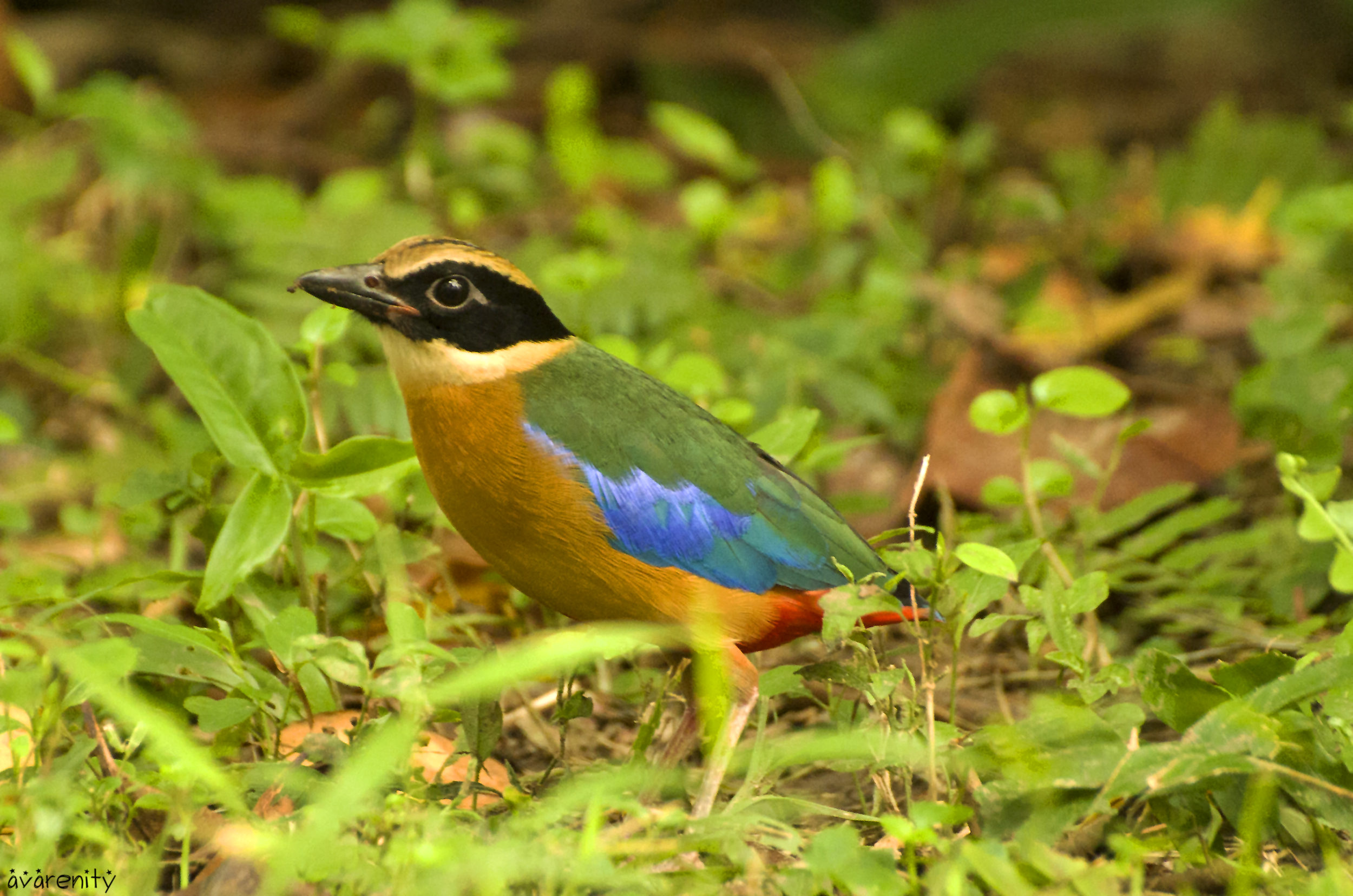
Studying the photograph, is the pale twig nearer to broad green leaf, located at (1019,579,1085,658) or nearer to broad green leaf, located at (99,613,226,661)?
broad green leaf, located at (1019,579,1085,658)

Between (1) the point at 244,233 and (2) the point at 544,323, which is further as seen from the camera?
(1) the point at 244,233

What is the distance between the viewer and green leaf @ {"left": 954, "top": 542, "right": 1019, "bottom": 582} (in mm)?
2549

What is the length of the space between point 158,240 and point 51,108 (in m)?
0.70

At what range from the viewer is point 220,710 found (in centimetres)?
270

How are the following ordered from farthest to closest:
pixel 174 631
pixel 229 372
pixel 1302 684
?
pixel 229 372 < pixel 174 631 < pixel 1302 684

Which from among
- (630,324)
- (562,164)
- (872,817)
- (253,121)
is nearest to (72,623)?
(872,817)

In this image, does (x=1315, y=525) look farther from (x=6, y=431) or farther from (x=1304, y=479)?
(x=6, y=431)

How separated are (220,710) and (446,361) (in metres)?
0.95

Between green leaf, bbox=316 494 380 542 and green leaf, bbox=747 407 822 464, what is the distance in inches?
38.7

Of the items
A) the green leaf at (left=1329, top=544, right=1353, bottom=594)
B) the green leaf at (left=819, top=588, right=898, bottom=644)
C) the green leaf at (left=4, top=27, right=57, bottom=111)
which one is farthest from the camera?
the green leaf at (left=4, top=27, right=57, bottom=111)

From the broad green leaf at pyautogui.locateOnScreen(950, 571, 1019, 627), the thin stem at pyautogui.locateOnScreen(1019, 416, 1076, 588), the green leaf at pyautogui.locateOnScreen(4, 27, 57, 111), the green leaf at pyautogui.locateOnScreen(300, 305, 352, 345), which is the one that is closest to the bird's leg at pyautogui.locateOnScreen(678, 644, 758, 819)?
the broad green leaf at pyautogui.locateOnScreen(950, 571, 1019, 627)

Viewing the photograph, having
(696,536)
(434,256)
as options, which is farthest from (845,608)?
(434,256)

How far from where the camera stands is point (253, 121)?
763cm

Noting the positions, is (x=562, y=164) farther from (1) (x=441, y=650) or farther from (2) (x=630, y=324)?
(1) (x=441, y=650)
